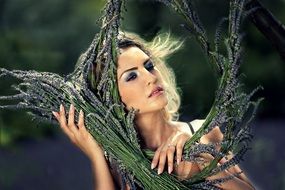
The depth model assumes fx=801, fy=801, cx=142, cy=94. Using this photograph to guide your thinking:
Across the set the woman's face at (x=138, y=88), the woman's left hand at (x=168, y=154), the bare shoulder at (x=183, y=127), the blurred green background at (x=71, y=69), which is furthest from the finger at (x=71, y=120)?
the blurred green background at (x=71, y=69)

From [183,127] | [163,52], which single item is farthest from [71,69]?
[183,127]

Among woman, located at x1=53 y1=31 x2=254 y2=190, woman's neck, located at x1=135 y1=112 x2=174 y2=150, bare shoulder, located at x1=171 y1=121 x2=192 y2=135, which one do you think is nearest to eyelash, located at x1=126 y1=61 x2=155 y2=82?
woman, located at x1=53 y1=31 x2=254 y2=190

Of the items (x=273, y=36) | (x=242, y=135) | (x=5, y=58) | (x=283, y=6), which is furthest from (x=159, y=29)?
(x=283, y=6)

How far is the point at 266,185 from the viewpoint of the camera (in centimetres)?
693

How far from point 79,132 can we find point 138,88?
225 mm

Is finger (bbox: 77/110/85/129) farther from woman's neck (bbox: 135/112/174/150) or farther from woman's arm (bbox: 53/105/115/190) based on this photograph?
woman's neck (bbox: 135/112/174/150)

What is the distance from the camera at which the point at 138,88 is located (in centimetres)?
246

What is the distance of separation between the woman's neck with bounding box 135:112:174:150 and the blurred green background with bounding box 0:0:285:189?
3913 millimetres

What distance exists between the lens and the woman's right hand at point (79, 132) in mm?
2416

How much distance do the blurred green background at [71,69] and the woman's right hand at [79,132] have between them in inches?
159

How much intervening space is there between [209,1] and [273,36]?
4712 mm

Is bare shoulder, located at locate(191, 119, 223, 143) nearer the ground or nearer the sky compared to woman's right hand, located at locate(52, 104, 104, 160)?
nearer the ground

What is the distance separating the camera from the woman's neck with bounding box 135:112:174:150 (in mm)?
2518

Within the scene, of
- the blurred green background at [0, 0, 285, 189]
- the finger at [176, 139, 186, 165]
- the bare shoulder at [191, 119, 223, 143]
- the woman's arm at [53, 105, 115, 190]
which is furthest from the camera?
the blurred green background at [0, 0, 285, 189]
